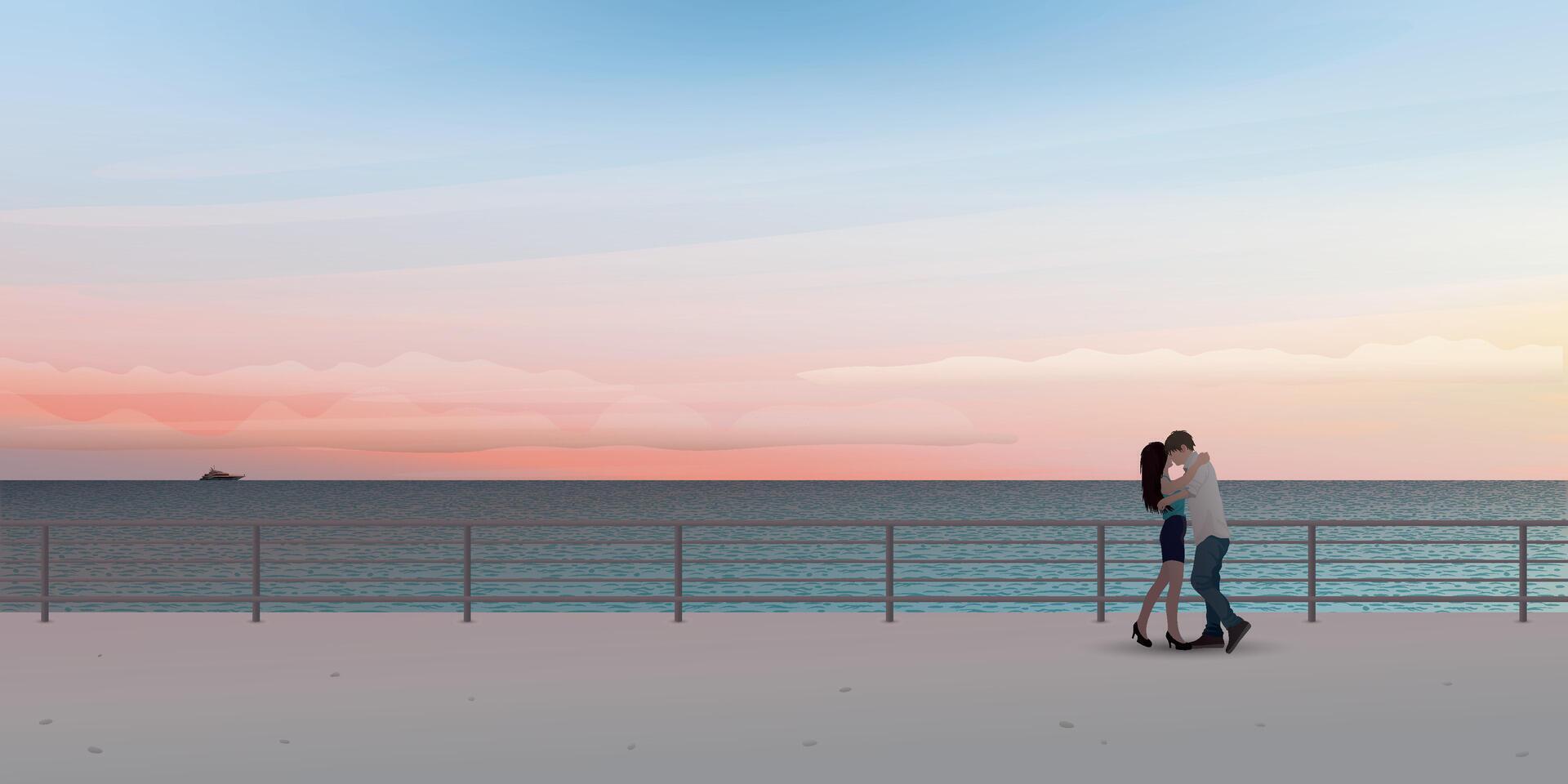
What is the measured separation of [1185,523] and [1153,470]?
0.42m

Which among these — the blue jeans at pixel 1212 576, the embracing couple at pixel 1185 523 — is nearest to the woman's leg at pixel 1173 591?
the embracing couple at pixel 1185 523

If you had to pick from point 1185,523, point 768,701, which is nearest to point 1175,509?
point 1185,523

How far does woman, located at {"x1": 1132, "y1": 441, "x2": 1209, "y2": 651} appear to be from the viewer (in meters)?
10.6

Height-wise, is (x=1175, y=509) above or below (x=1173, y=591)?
above

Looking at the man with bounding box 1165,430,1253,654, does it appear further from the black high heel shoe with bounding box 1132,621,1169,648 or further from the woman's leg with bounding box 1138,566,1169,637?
the black high heel shoe with bounding box 1132,621,1169,648

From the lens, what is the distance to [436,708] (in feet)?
28.0

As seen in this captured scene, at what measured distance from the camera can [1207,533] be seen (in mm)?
10922

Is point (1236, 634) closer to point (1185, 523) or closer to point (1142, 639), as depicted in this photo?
point (1142, 639)

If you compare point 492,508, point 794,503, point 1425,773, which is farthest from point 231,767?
point 794,503

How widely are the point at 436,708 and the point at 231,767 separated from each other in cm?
172

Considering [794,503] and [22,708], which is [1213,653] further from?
[794,503]

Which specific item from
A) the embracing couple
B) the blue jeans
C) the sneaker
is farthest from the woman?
the sneaker

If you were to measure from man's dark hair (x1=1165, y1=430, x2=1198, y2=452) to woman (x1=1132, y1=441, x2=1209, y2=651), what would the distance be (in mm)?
47

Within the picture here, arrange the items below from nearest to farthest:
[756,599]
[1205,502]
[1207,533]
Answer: [1205,502] < [1207,533] < [756,599]
